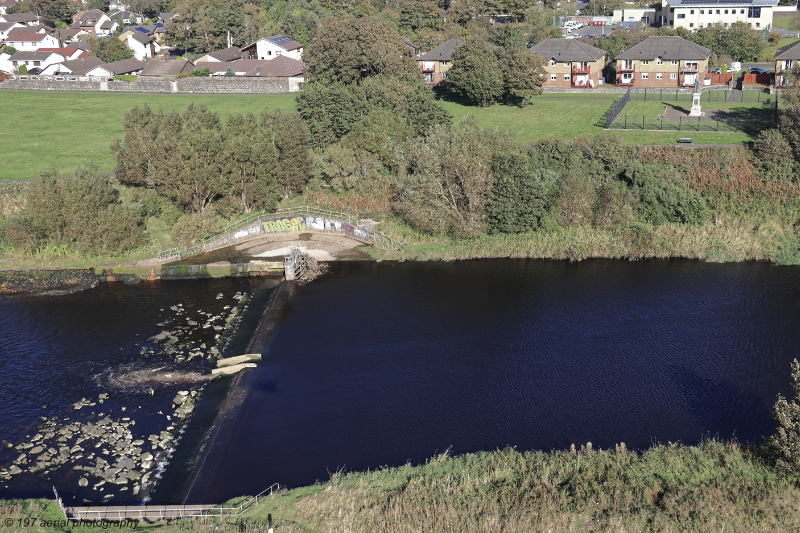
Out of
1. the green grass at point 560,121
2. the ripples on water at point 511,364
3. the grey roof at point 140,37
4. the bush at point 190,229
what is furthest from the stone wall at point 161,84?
the ripples on water at point 511,364

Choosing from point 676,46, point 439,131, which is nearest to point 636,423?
point 439,131

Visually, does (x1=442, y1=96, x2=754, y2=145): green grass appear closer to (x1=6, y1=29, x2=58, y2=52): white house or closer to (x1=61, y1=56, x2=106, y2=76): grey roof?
(x1=61, y1=56, x2=106, y2=76): grey roof

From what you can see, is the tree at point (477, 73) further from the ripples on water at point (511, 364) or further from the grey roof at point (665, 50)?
the ripples on water at point (511, 364)

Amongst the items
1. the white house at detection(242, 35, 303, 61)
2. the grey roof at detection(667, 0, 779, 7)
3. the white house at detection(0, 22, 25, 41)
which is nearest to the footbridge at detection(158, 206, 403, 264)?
the white house at detection(242, 35, 303, 61)

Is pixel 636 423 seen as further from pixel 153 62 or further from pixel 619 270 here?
pixel 153 62

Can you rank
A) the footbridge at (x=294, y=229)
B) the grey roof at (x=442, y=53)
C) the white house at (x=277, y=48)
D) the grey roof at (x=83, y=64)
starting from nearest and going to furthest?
the footbridge at (x=294, y=229) < the grey roof at (x=442, y=53) < the grey roof at (x=83, y=64) < the white house at (x=277, y=48)

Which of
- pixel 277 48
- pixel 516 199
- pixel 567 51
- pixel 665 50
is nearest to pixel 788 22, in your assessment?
pixel 665 50

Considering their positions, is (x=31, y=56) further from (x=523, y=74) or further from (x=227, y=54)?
(x=523, y=74)
